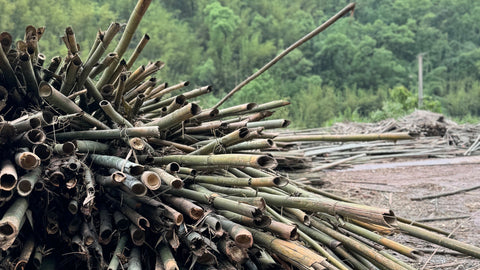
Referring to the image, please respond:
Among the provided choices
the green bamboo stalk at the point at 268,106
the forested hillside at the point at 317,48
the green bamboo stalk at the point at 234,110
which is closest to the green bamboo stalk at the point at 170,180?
the green bamboo stalk at the point at 234,110

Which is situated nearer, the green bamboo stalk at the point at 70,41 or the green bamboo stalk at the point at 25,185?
the green bamboo stalk at the point at 25,185

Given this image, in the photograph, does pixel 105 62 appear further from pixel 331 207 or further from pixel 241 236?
pixel 331 207

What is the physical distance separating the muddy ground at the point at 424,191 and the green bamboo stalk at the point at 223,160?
1457 millimetres

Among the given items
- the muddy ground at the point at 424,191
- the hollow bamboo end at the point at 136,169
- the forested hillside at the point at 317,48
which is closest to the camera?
the hollow bamboo end at the point at 136,169

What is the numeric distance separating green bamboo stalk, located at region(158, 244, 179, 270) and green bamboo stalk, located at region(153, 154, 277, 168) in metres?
0.42

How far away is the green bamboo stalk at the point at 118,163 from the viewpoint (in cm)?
180

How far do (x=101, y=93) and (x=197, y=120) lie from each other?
23.7 inches

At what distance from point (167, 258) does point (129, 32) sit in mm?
1135

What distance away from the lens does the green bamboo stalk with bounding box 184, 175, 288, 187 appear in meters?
1.79

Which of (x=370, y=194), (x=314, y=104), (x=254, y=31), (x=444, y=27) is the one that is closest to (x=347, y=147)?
(x=370, y=194)

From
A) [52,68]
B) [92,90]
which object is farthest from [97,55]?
[52,68]

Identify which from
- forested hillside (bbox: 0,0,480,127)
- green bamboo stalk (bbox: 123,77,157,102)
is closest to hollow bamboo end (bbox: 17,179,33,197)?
green bamboo stalk (bbox: 123,77,157,102)

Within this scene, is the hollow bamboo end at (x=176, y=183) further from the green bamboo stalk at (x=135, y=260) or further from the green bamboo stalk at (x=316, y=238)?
the green bamboo stalk at (x=316, y=238)

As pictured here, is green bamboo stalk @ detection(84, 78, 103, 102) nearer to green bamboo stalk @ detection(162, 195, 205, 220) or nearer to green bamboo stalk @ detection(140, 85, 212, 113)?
green bamboo stalk @ detection(140, 85, 212, 113)
